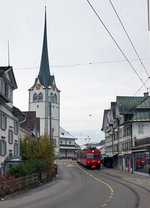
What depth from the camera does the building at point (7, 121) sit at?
30734 millimetres

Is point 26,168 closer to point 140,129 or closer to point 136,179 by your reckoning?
point 136,179

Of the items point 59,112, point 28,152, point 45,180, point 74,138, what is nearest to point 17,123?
point 28,152

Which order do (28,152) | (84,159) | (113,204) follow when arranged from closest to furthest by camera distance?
(113,204)
(28,152)
(84,159)

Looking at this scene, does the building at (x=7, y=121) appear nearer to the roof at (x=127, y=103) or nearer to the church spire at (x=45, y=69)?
the roof at (x=127, y=103)

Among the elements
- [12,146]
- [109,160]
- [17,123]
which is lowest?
[109,160]

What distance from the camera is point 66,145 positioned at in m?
120

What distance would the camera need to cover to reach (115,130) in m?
66.1

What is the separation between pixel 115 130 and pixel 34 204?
49954mm

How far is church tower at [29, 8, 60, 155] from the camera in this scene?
360 feet

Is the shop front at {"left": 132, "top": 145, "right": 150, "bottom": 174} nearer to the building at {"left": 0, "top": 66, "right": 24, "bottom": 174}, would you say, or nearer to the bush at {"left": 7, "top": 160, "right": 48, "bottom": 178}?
the bush at {"left": 7, "top": 160, "right": 48, "bottom": 178}

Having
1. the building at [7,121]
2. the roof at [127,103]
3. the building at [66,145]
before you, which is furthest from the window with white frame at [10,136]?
the building at [66,145]

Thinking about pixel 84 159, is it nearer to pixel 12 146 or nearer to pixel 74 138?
pixel 12 146

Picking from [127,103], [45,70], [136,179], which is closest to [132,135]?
[127,103]

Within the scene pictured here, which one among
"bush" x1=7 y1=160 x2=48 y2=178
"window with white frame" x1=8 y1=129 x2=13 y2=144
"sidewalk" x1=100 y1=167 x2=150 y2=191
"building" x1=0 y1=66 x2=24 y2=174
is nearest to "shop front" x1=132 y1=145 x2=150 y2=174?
"sidewalk" x1=100 y1=167 x2=150 y2=191
